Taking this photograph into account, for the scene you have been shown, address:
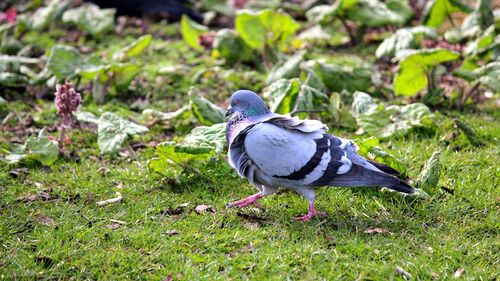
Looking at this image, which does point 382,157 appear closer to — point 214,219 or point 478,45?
point 214,219

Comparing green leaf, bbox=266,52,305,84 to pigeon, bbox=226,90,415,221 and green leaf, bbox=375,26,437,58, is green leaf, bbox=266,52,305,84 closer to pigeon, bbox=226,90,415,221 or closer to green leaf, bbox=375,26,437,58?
green leaf, bbox=375,26,437,58

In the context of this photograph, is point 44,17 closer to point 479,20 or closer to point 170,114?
point 170,114

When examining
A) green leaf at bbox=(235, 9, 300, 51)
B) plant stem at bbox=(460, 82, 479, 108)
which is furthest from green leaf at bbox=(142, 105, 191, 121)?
plant stem at bbox=(460, 82, 479, 108)

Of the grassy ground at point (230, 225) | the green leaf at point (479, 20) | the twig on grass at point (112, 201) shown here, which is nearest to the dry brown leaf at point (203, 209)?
the grassy ground at point (230, 225)

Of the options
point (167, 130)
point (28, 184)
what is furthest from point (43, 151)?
point (167, 130)

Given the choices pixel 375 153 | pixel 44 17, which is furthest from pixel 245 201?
pixel 44 17

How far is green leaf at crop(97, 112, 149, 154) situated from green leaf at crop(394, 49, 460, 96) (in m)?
2.40

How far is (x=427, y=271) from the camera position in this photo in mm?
3275

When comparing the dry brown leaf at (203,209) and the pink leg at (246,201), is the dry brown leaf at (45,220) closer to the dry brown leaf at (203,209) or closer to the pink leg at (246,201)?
the dry brown leaf at (203,209)

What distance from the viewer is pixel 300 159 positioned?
3.66m

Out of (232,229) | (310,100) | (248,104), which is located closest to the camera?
(232,229)

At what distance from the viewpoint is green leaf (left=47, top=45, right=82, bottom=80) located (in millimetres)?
5918

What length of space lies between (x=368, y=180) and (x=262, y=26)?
3.27 m

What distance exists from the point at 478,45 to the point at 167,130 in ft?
10.00
